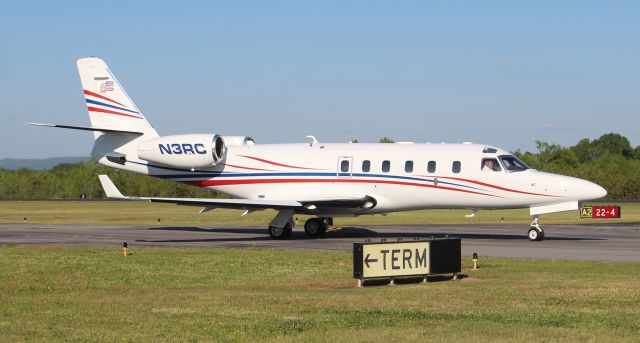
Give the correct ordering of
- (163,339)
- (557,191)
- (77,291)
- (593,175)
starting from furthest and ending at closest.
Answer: (593,175)
(557,191)
(77,291)
(163,339)

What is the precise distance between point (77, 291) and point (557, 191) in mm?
19555

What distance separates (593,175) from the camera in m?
107

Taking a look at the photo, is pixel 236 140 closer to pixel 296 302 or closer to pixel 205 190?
pixel 296 302

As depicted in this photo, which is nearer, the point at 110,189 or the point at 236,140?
the point at 110,189

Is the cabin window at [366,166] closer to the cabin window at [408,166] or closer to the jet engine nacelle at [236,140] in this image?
the cabin window at [408,166]

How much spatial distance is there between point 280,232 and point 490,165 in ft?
27.3

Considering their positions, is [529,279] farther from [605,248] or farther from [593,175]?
[593,175]

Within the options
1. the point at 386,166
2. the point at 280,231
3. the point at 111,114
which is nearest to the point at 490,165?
the point at 386,166

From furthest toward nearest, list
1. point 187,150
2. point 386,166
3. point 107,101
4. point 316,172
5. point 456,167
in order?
point 107,101
point 187,150
point 316,172
point 386,166
point 456,167

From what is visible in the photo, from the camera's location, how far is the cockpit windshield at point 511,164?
35500 mm

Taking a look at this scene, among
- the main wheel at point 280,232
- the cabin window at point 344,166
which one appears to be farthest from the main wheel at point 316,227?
the cabin window at point 344,166

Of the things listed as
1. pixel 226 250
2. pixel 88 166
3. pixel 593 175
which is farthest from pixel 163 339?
pixel 88 166

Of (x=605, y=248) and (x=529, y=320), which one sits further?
(x=605, y=248)

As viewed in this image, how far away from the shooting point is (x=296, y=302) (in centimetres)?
1809
